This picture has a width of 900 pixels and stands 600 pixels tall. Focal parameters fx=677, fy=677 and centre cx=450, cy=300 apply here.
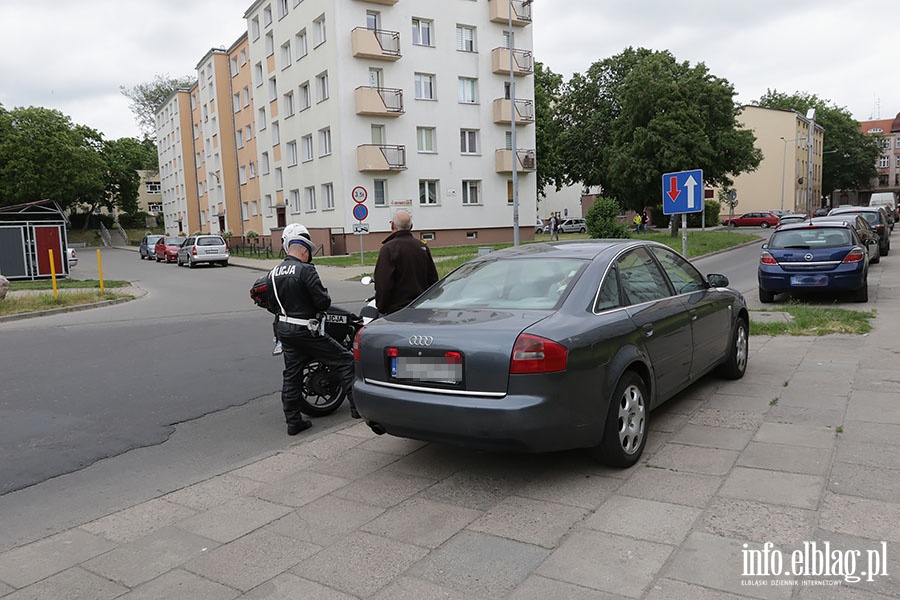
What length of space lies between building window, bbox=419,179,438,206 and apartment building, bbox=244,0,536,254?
8 centimetres

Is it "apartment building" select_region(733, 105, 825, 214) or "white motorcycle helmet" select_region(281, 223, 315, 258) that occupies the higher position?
"apartment building" select_region(733, 105, 825, 214)

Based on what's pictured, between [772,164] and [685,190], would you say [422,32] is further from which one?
[772,164]

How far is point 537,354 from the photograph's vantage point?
153 inches

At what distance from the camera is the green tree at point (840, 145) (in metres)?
87.7

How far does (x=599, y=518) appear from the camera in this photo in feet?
12.1

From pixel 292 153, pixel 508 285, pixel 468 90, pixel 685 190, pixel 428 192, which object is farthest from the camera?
pixel 292 153

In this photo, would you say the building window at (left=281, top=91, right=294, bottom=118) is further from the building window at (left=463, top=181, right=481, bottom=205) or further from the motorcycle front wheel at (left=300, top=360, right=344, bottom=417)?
the motorcycle front wheel at (left=300, top=360, right=344, bottom=417)

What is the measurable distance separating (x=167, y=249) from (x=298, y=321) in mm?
36772

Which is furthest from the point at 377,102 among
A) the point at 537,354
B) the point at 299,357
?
the point at 537,354

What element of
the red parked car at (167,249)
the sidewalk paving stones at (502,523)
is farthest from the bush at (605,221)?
the red parked car at (167,249)

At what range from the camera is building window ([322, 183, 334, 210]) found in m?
35.3

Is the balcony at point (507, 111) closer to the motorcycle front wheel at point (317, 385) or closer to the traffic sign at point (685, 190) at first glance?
the traffic sign at point (685, 190)

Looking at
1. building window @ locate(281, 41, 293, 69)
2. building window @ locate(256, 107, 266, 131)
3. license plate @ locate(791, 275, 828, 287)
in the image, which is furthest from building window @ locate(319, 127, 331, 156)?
license plate @ locate(791, 275, 828, 287)

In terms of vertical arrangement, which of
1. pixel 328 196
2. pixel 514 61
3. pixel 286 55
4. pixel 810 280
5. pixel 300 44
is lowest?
pixel 810 280
